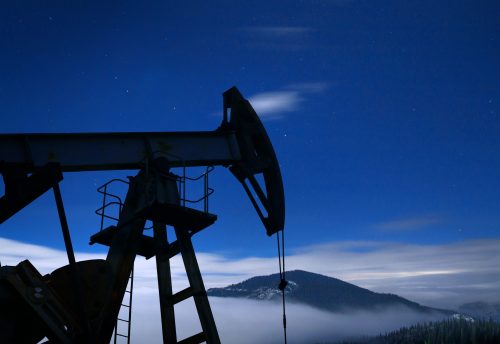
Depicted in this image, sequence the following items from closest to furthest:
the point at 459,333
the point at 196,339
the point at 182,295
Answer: the point at 196,339 < the point at 182,295 < the point at 459,333

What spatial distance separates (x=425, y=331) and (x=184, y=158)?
211 metres

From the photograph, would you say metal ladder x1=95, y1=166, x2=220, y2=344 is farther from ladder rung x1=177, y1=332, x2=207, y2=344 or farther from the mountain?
the mountain

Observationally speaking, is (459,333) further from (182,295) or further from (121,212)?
(121,212)

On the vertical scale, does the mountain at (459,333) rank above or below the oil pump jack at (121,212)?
below

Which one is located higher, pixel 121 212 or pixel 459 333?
pixel 121 212

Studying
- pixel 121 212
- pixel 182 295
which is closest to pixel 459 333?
pixel 182 295

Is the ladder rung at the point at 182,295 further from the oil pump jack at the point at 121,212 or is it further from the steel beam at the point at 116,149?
the steel beam at the point at 116,149

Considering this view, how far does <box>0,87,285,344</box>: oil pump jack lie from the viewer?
20.6ft

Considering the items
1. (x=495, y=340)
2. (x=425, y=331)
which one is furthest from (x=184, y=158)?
(x=425, y=331)

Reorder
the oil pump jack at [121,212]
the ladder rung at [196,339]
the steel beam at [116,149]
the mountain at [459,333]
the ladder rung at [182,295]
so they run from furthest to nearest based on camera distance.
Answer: the mountain at [459,333], the ladder rung at [182,295], the ladder rung at [196,339], the steel beam at [116,149], the oil pump jack at [121,212]

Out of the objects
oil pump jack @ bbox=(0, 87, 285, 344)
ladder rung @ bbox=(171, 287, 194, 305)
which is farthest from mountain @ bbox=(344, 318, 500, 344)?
ladder rung @ bbox=(171, 287, 194, 305)

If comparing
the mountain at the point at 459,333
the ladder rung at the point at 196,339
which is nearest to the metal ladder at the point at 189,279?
the ladder rung at the point at 196,339

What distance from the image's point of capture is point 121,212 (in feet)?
26.5

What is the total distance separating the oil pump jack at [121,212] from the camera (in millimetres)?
6285
